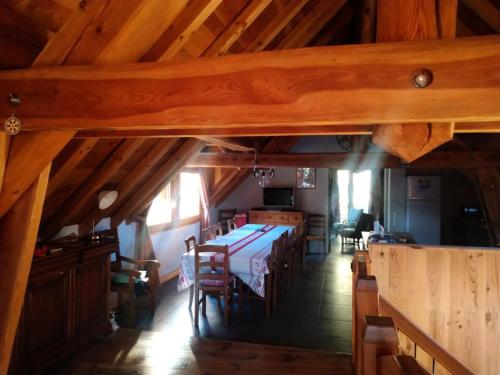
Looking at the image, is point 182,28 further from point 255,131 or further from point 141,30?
point 255,131

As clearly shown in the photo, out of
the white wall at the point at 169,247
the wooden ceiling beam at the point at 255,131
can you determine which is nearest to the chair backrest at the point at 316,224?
the white wall at the point at 169,247

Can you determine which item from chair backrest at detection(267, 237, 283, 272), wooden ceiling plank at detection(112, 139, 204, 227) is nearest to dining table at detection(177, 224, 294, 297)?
chair backrest at detection(267, 237, 283, 272)

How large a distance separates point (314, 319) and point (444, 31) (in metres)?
3.45

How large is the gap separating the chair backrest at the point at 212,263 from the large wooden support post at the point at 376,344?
264 centimetres

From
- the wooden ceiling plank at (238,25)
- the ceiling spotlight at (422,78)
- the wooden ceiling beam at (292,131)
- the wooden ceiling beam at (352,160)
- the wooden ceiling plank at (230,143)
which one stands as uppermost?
the wooden ceiling plank at (238,25)

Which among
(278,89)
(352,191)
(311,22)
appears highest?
(311,22)

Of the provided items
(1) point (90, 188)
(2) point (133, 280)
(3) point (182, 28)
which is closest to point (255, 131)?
(3) point (182, 28)

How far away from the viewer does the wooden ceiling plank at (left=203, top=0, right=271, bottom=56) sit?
90.4 inches

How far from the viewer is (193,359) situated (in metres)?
2.98

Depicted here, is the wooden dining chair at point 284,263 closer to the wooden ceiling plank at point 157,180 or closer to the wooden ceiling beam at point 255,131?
the wooden ceiling plank at point 157,180

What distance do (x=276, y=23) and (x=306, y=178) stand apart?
524 centimetres

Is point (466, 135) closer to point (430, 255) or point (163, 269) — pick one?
point (430, 255)

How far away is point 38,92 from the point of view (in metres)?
1.68

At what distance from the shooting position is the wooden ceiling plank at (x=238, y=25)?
230cm
